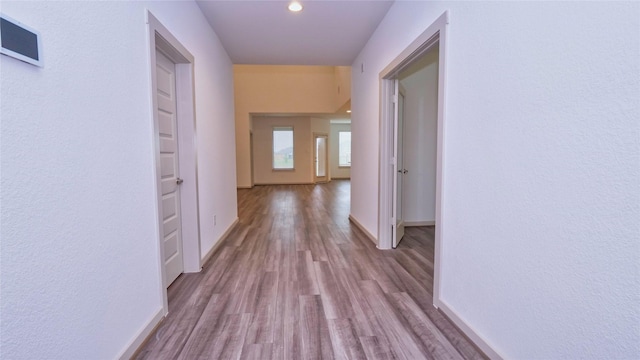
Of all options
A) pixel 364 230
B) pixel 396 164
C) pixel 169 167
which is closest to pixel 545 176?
pixel 396 164

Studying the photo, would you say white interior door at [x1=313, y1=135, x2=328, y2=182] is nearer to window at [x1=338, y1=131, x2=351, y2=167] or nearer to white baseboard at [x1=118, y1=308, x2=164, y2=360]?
window at [x1=338, y1=131, x2=351, y2=167]

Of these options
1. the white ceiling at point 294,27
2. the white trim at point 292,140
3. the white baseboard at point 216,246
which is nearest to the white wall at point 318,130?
the white trim at point 292,140

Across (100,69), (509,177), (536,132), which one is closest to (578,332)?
(509,177)

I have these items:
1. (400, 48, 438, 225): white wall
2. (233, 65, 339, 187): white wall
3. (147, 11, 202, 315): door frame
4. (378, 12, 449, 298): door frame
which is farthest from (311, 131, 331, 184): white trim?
(147, 11, 202, 315): door frame

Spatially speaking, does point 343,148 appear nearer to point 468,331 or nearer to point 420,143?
point 420,143

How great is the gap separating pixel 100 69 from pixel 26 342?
1116 millimetres

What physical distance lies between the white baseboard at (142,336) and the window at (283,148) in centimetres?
926

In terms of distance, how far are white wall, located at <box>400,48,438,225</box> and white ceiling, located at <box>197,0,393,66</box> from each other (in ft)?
3.57

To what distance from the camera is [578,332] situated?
107 centimetres

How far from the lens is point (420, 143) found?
439cm

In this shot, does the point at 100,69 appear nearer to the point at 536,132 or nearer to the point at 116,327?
the point at 116,327

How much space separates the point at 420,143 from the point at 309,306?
316 centimetres

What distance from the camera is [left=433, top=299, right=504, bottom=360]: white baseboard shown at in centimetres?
149

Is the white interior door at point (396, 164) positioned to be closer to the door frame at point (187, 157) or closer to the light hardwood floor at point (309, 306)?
the light hardwood floor at point (309, 306)
